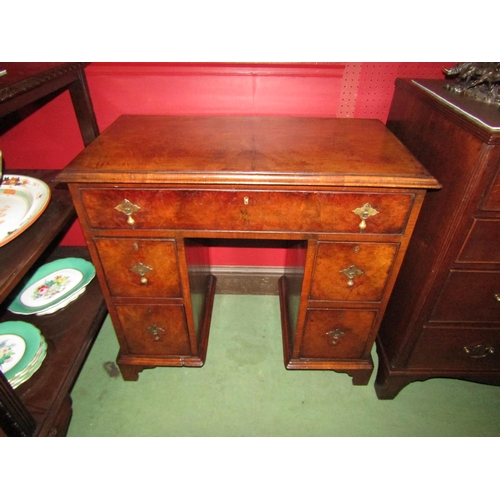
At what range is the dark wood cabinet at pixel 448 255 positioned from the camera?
0.98 metres

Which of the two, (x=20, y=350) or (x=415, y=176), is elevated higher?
(x=415, y=176)

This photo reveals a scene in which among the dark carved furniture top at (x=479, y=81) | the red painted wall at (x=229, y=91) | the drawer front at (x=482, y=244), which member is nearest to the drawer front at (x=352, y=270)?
the drawer front at (x=482, y=244)

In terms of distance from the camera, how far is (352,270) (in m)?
1.19

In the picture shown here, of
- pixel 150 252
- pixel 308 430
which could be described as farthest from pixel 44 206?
pixel 308 430

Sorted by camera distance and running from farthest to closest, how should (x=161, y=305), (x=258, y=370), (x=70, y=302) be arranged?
(x=258, y=370) < (x=70, y=302) < (x=161, y=305)

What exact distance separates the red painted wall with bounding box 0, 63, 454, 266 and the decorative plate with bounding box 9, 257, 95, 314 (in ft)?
2.17

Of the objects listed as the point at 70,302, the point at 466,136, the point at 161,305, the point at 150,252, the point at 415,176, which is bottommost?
the point at 70,302

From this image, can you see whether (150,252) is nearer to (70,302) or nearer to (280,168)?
(280,168)

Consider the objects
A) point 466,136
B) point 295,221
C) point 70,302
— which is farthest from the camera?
point 70,302

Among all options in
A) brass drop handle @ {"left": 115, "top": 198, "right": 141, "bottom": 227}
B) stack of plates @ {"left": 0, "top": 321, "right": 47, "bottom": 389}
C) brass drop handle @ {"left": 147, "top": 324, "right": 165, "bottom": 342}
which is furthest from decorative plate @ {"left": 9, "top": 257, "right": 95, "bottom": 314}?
brass drop handle @ {"left": 115, "top": 198, "right": 141, "bottom": 227}

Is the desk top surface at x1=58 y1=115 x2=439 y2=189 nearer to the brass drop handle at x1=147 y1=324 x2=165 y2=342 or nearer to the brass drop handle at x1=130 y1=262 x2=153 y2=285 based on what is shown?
the brass drop handle at x1=130 y1=262 x2=153 y2=285

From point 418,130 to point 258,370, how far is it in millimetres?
1347

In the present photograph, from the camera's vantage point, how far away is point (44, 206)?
1229 millimetres

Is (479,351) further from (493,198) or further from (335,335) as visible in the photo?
(493,198)
